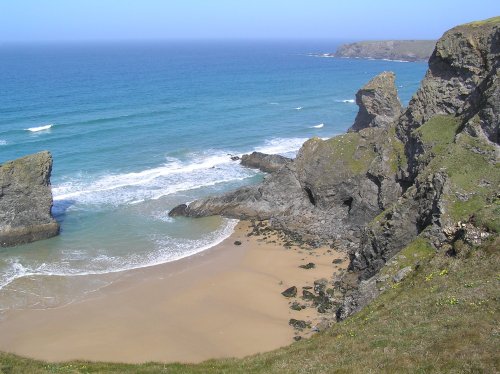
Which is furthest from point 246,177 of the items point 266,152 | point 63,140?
point 63,140

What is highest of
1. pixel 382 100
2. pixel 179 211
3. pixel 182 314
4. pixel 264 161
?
pixel 382 100

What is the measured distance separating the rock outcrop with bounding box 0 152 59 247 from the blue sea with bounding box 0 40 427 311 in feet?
4.81

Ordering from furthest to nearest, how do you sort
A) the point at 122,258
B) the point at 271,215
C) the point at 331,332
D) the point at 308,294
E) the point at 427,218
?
the point at 271,215, the point at 122,258, the point at 308,294, the point at 427,218, the point at 331,332

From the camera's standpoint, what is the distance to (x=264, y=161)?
75.7 m

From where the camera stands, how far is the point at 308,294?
136 feet

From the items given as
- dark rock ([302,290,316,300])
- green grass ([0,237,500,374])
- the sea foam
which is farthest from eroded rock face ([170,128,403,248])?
green grass ([0,237,500,374])

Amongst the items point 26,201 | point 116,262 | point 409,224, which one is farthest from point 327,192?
point 26,201

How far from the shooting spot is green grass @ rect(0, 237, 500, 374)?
19906 mm

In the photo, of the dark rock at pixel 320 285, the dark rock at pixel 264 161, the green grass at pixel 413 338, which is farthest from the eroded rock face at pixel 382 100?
the green grass at pixel 413 338

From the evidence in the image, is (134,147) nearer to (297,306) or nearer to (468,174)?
(297,306)

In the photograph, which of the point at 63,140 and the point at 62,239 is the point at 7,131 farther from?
the point at 62,239

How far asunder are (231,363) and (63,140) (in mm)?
67252

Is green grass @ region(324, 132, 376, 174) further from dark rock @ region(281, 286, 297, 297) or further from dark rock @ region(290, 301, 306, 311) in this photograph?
dark rock @ region(290, 301, 306, 311)

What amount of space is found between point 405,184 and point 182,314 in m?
23.5
